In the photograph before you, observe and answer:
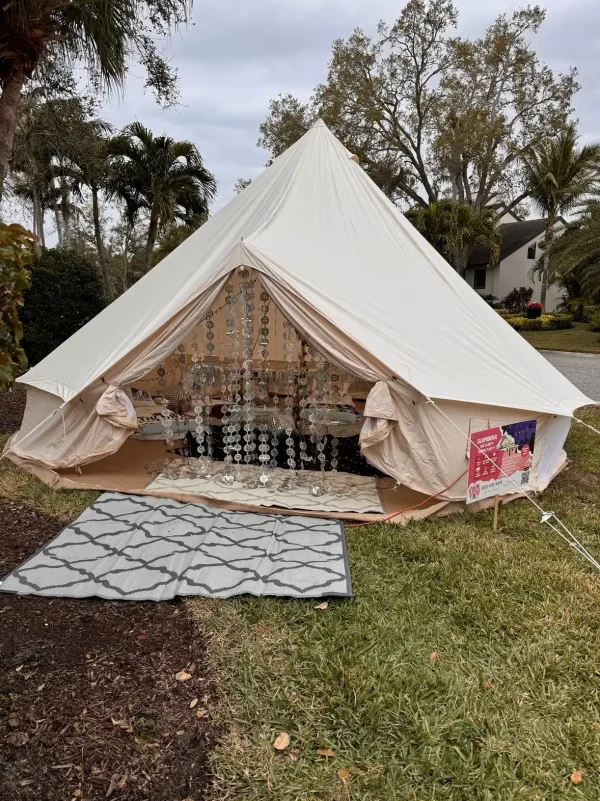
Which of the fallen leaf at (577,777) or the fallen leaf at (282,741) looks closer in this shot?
the fallen leaf at (577,777)

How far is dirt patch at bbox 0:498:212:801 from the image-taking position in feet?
5.46

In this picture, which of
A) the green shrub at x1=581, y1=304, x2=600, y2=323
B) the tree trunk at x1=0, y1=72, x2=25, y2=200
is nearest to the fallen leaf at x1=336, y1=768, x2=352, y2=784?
the tree trunk at x1=0, y1=72, x2=25, y2=200

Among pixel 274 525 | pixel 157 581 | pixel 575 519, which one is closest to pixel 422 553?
pixel 274 525

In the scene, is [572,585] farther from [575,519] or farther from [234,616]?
[234,616]

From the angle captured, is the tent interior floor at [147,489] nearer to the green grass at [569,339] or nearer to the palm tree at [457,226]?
the green grass at [569,339]

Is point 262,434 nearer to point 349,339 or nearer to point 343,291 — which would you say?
point 349,339

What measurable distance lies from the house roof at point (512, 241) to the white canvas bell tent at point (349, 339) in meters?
21.4

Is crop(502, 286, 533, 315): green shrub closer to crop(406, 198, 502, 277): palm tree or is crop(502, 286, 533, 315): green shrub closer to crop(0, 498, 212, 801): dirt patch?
crop(406, 198, 502, 277): palm tree

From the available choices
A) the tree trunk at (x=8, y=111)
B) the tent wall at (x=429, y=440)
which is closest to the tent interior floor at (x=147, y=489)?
the tent wall at (x=429, y=440)

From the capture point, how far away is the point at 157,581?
2744 millimetres

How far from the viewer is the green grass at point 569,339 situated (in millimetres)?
13539

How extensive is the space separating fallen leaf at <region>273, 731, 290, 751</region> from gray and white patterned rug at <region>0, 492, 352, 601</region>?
80 cm

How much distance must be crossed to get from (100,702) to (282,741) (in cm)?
69

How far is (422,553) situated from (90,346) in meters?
2.90
